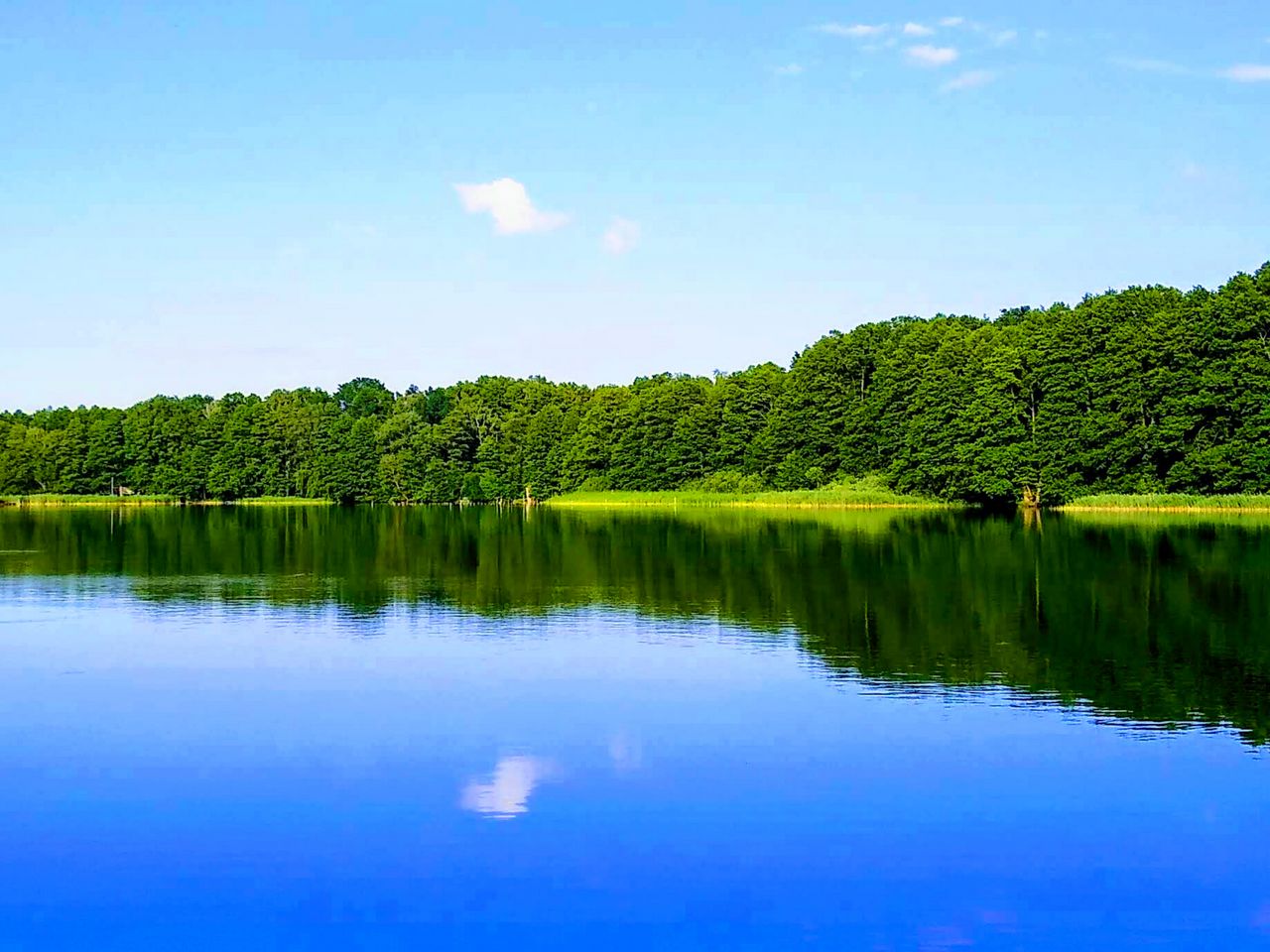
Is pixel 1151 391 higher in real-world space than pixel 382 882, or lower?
higher

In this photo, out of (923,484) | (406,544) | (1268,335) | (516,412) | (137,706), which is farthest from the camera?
(516,412)

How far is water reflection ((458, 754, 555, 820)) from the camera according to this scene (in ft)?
39.8

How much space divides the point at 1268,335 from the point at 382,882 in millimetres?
69095

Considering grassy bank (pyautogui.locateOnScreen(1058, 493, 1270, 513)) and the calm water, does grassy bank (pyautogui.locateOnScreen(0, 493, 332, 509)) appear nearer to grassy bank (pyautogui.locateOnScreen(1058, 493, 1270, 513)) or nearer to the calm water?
grassy bank (pyautogui.locateOnScreen(1058, 493, 1270, 513))

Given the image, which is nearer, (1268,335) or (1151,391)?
(1268,335)

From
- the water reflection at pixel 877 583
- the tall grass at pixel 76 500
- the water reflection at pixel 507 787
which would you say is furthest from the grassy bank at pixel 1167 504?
the tall grass at pixel 76 500

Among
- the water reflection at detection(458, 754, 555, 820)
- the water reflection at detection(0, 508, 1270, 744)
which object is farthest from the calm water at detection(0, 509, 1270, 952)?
the water reflection at detection(0, 508, 1270, 744)

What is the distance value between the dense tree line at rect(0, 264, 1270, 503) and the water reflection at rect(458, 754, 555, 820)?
202ft

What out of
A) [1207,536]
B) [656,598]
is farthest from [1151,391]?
[656,598]

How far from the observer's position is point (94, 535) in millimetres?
60188

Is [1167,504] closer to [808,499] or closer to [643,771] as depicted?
[808,499]

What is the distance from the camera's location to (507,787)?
12.9 m

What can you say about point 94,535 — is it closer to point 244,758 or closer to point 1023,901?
point 244,758

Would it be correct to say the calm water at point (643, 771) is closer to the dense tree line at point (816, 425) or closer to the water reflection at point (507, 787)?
the water reflection at point (507, 787)
